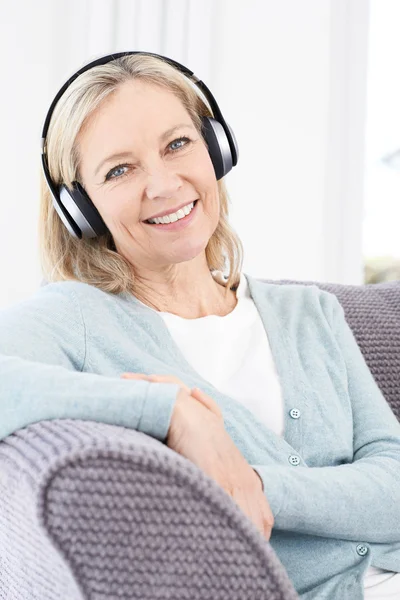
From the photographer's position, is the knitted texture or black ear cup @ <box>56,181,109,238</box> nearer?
black ear cup @ <box>56,181,109,238</box>

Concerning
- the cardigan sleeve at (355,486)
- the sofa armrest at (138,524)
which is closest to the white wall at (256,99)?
the cardigan sleeve at (355,486)

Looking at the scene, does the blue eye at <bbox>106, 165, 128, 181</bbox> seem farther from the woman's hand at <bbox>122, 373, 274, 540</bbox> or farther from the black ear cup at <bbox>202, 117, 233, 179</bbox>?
the woman's hand at <bbox>122, 373, 274, 540</bbox>

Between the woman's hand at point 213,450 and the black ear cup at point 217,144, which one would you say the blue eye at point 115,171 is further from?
the woman's hand at point 213,450

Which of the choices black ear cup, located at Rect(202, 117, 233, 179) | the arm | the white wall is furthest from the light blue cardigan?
the white wall

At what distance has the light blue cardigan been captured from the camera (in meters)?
0.89

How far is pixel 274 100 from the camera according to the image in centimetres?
281

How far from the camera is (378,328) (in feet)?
5.49

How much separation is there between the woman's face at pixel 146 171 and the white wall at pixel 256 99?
3.90 ft

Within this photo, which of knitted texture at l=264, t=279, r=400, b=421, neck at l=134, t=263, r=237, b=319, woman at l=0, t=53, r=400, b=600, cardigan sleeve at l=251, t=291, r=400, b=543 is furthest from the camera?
knitted texture at l=264, t=279, r=400, b=421

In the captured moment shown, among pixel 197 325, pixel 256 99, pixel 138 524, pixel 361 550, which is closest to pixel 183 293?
pixel 197 325

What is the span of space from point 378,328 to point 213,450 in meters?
0.85

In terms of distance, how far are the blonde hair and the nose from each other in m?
0.13

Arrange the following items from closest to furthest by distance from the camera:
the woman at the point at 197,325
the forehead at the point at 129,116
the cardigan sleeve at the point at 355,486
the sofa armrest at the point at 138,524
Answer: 1. the sofa armrest at the point at 138,524
2. the cardigan sleeve at the point at 355,486
3. the woman at the point at 197,325
4. the forehead at the point at 129,116

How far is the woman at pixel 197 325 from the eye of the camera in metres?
1.15
